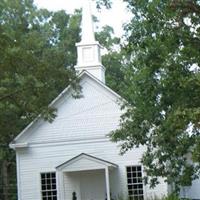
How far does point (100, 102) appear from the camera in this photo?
30297 millimetres

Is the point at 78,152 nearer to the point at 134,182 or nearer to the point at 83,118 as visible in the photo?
the point at 83,118

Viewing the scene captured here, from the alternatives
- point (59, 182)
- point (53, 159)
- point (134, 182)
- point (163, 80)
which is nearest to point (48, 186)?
point (59, 182)

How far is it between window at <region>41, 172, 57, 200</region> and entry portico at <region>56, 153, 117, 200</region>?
34 centimetres

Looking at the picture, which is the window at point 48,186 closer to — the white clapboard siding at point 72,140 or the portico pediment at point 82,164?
the white clapboard siding at point 72,140

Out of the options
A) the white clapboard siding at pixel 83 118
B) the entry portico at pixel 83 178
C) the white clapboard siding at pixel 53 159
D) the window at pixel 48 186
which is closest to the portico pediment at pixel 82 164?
the entry portico at pixel 83 178

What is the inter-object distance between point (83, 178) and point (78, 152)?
1.55 m

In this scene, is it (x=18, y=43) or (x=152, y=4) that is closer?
(x=152, y=4)

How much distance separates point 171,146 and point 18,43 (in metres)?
6.25

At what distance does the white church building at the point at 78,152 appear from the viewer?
2947 centimetres

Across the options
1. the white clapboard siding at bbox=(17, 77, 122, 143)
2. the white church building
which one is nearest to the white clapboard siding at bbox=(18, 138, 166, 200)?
the white church building

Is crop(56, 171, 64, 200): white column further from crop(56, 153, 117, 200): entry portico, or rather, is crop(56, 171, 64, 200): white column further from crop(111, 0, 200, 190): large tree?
crop(111, 0, 200, 190): large tree

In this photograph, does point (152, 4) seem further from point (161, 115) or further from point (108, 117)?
point (108, 117)

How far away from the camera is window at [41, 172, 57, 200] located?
30047 mm

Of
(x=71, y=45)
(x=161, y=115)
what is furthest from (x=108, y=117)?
(x=71, y=45)
